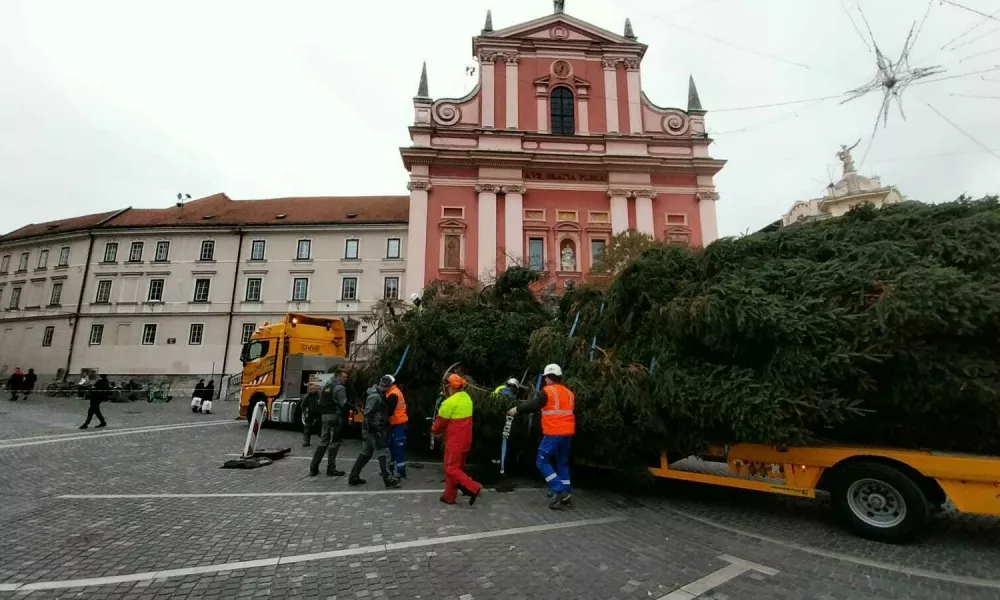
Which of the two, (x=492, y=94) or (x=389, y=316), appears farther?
(x=492, y=94)

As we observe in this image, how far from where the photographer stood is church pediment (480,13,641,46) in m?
27.0

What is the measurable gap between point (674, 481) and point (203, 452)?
9137 mm

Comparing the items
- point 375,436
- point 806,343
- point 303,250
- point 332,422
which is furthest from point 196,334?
point 806,343

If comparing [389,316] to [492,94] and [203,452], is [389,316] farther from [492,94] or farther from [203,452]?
[492,94]

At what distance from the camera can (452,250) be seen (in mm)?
24141

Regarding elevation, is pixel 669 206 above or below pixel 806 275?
above

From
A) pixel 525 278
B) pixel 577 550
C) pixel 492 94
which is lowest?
pixel 577 550

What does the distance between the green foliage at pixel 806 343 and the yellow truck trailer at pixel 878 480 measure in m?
0.33

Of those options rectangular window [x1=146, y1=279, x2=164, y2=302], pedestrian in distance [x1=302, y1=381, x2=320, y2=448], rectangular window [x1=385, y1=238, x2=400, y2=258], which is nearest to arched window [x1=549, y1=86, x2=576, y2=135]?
rectangular window [x1=385, y1=238, x2=400, y2=258]

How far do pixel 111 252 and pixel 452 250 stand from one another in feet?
105

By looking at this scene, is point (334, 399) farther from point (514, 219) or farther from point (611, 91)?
point (611, 91)

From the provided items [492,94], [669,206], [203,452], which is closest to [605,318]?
[203,452]

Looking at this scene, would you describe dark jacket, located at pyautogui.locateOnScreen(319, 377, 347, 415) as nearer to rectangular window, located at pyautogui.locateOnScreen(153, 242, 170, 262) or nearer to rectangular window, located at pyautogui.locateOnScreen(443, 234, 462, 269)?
rectangular window, located at pyautogui.locateOnScreen(443, 234, 462, 269)

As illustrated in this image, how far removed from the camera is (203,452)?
9.85 m
